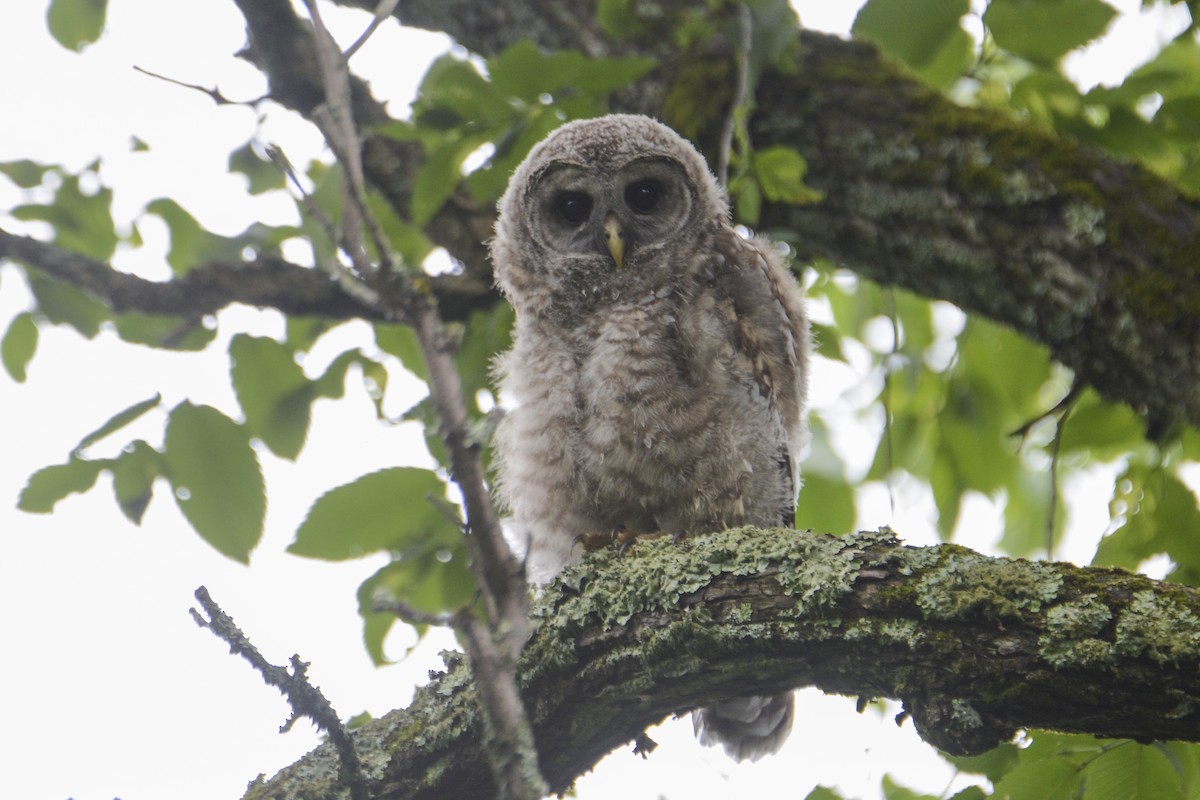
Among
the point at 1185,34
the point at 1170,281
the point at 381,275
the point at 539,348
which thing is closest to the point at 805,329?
the point at 539,348

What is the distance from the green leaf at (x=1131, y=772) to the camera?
1910 mm

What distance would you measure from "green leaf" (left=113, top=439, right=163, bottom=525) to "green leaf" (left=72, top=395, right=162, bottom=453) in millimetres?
59

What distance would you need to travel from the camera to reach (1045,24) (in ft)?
8.63

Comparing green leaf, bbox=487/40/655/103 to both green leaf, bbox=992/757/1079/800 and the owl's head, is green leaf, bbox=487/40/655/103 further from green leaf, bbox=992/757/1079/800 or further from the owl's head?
green leaf, bbox=992/757/1079/800

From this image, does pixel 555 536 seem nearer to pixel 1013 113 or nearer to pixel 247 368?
pixel 247 368

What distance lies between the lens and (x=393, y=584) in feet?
8.98

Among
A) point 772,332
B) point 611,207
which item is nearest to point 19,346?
point 611,207

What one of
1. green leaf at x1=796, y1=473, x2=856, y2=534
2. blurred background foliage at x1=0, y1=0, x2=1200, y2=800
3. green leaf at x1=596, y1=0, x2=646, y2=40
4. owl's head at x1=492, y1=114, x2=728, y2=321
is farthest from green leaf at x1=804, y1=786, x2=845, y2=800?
green leaf at x1=596, y1=0, x2=646, y2=40

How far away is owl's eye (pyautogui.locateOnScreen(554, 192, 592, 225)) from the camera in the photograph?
343 centimetres

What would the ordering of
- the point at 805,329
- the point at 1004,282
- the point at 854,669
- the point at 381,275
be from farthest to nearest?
the point at 805,329
the point at 1004,282
the point at 854,669
the point at 381,275

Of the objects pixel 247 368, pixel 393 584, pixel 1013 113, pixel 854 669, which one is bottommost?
pixel 854 669

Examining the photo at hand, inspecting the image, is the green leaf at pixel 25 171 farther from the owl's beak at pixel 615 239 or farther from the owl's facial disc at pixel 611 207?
the owl's beak at pixel 615 239

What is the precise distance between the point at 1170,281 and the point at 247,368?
238cm

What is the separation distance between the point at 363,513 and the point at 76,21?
6.72ft
